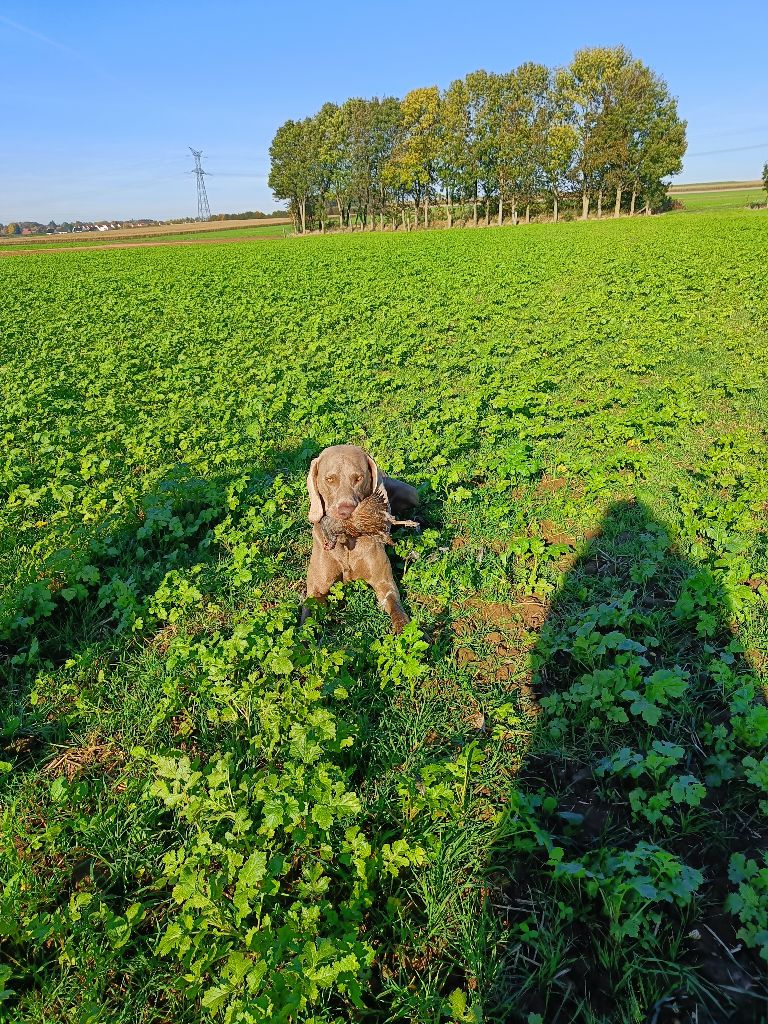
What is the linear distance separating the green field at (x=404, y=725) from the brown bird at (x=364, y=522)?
0.61 m

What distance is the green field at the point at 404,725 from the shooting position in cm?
221

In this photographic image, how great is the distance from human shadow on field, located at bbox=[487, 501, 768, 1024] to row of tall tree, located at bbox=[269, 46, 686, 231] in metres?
79.6

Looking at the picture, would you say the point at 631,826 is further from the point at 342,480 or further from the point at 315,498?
the point at 315,498

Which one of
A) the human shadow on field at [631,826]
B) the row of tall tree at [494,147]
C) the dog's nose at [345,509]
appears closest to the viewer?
the human shadow on field at [631,826]

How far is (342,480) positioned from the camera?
396cm

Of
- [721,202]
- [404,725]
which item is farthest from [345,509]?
[721,202]

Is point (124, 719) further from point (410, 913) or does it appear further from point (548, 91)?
point (548, 91)

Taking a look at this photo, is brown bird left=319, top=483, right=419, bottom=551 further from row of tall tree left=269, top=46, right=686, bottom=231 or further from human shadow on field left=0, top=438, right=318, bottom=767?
row of tall tree left=269, top=46, right=686, bottom=231

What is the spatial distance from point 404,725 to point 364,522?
1410mm

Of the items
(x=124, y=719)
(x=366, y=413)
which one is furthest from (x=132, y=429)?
(x=124, y=719)

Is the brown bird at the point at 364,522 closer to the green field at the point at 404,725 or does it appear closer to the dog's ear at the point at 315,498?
the dog's ear at the point at 315,498

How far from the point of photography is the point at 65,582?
491cm

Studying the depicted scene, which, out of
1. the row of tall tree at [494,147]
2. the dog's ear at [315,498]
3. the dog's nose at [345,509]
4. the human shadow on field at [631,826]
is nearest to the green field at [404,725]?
the human shadow on field at [631,826]

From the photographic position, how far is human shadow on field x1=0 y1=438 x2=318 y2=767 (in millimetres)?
3740
